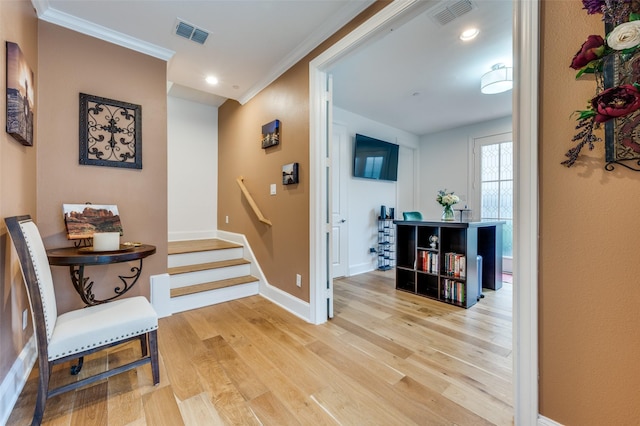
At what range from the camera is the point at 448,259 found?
3.09 metres

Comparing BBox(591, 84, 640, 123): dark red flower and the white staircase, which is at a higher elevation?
BBox(591, 84, 640, 123): dark red flower

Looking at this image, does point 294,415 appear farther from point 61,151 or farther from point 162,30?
point 162,30

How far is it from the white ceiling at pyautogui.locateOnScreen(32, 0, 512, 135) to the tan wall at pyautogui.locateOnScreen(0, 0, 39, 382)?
0.47 m

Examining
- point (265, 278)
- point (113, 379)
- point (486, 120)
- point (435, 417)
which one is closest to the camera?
point (435, 417)

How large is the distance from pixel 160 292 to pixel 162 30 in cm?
239

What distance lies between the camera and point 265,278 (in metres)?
3.19

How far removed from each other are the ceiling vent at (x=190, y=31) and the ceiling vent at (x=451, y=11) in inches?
75.8

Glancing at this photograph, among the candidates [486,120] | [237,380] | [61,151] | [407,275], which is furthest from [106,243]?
[486,120]

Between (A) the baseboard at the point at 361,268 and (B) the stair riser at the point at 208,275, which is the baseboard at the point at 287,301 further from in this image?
(A) the baseboard at the point at 361,268

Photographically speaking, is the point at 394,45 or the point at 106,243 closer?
the point at 106,243

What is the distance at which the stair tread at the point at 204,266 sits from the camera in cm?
294

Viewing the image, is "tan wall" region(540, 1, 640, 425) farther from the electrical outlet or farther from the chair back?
the electrical outlet

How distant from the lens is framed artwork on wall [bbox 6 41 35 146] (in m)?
1.48

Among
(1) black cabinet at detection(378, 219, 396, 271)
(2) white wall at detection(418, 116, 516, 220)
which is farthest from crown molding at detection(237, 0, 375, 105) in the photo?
(2) white wall at detection(418, 116, 516, 220)
